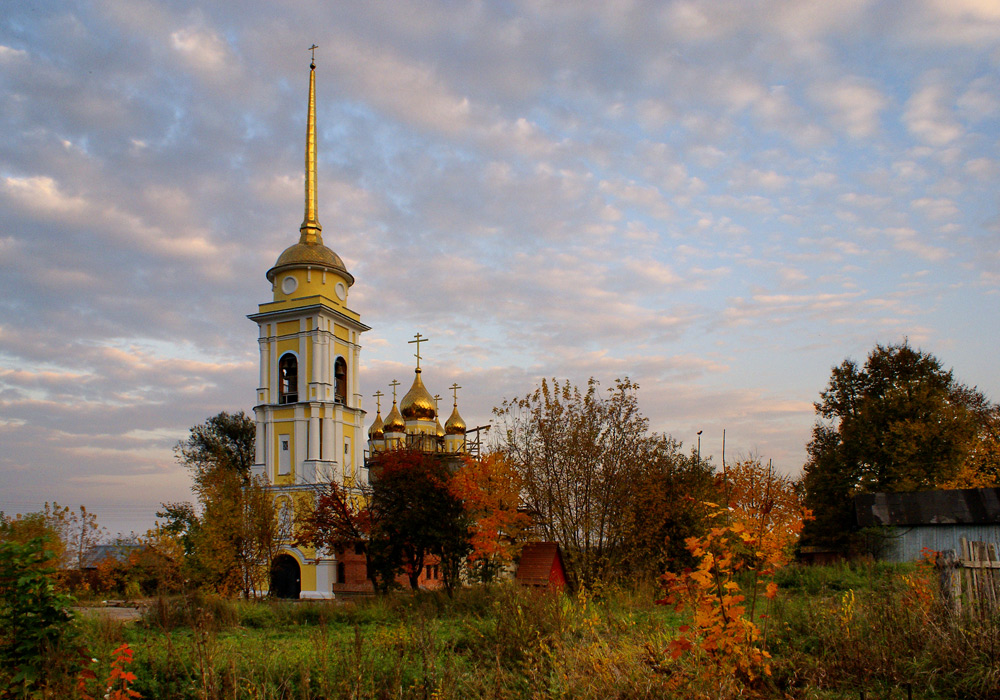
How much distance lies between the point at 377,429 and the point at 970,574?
49204 mm

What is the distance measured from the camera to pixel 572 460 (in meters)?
18.8

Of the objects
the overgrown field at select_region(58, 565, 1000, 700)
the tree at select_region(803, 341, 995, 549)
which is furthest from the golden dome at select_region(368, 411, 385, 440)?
the overgrown field at select_region(58, 565, 1000, 700)

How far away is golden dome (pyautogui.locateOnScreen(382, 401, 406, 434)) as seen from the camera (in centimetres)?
5122

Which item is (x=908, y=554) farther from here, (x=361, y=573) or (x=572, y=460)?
(x=361, y=573)

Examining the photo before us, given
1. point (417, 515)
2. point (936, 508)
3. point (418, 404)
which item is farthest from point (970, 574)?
point (418, 404)

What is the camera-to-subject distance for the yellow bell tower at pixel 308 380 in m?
32.0

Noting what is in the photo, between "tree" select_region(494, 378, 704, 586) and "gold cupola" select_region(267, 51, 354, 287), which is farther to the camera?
"gold cupola" select_region(267, 51, 354, 287)

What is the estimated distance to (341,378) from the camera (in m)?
35.0

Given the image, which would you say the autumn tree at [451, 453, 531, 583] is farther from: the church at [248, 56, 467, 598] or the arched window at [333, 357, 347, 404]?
the arched window at [333, 357, 347, 404]

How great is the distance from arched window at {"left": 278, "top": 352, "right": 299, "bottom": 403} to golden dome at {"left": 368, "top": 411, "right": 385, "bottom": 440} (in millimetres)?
20754

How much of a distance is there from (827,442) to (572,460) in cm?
2444

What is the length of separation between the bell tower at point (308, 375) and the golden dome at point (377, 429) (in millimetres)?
19873

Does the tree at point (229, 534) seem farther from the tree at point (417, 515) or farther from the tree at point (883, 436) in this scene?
the tree at point (883, 436)

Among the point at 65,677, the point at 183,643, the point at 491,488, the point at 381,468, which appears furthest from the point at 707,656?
the point at 381,468
